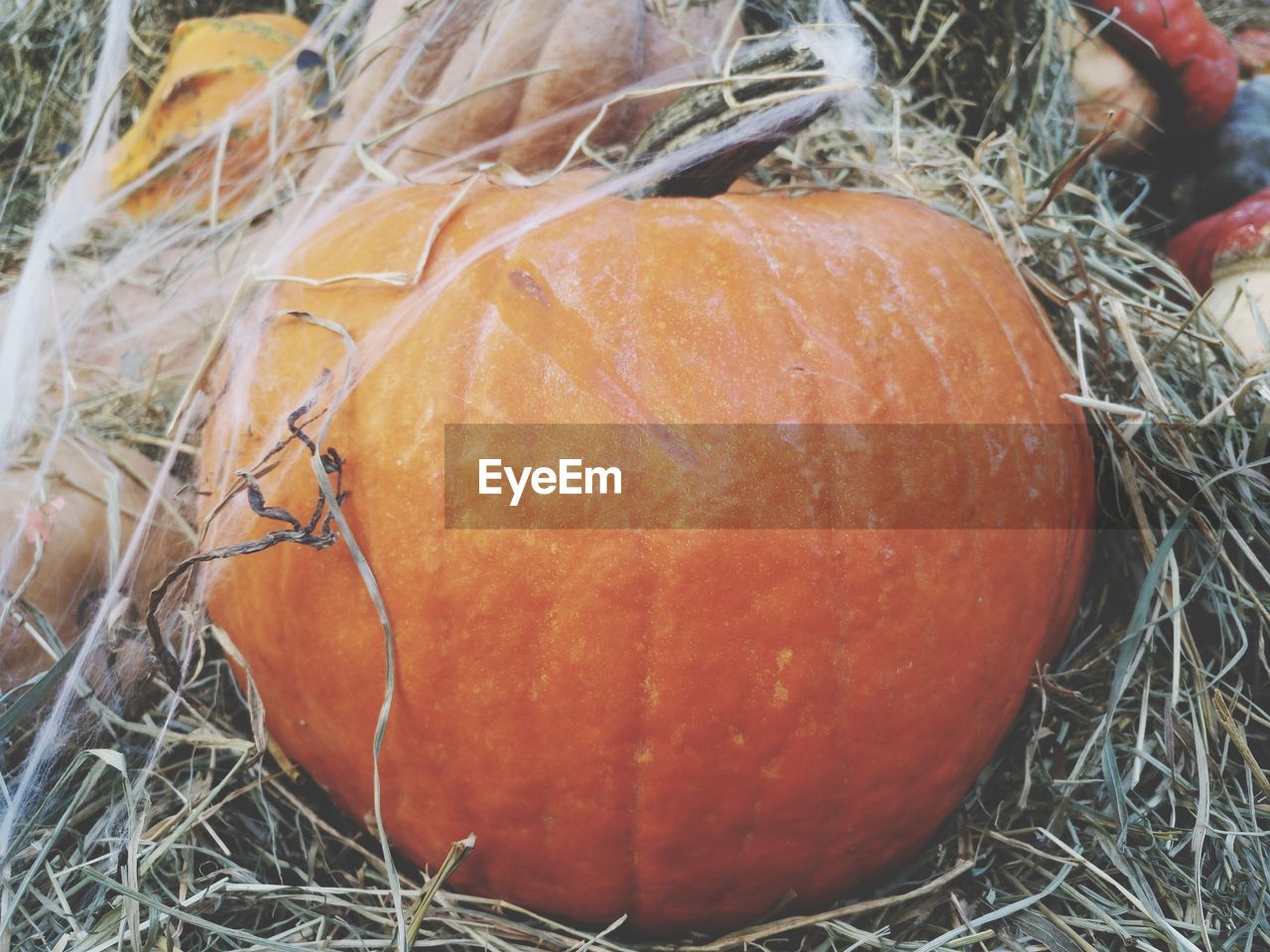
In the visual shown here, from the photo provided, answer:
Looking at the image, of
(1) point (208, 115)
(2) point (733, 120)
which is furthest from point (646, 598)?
(1) point (208, 115)

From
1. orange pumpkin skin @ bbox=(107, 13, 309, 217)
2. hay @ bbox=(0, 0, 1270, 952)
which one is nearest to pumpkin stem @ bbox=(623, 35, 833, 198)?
hay @ bbox=(0, 0, 1270, 952)

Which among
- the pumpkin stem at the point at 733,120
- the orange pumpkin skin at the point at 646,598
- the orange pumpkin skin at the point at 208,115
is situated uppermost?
the pumpkin stem at the point at 733,120

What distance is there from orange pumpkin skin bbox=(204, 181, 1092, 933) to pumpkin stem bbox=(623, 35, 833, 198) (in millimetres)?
118

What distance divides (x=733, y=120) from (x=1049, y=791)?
3.29 feet

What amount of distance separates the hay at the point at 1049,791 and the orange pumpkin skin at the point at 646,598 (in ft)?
0.31

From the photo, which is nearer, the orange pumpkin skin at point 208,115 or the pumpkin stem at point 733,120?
the pumpkin stem at point 733,120

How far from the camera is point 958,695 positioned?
1.18 meters

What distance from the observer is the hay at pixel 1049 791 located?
119 centimetres

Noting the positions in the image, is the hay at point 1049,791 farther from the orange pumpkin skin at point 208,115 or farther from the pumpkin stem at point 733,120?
the orange pumpkin skin at point 208,115

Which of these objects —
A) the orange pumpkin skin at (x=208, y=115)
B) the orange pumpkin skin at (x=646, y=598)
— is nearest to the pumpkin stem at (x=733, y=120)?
the orange pumpkin skin at (x=646, y=598)

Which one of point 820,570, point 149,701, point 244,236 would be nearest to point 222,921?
point 149,701

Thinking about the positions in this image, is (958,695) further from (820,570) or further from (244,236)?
(244,236)

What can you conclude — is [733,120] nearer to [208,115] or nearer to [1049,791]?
[1049,791]

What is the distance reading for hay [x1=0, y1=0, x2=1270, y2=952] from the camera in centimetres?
119
